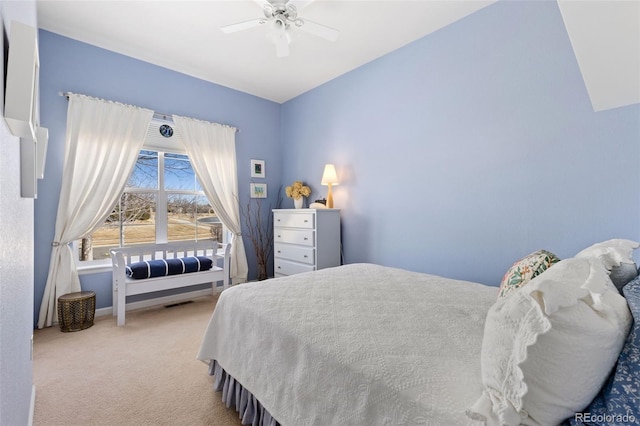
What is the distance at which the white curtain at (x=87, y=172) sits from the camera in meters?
2.72

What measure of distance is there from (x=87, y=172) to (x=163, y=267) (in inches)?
49.2

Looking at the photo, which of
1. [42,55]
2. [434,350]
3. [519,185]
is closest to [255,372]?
[434,350]

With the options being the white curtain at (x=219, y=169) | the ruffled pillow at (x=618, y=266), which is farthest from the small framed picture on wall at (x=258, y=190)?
the ruffled pillow at (x=618, y=266)

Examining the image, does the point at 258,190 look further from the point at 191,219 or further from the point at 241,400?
the point at 241,400

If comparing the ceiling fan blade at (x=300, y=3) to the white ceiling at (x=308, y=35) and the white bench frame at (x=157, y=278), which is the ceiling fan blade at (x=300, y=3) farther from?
the white bench frame at (x=157, y=278)

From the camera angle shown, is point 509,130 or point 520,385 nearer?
point 520,385

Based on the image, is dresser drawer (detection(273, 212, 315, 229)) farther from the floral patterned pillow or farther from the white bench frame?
the floral patterned pillow

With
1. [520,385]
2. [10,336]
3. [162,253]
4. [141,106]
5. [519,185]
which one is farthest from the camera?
[162,253]

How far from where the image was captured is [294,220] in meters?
3.55

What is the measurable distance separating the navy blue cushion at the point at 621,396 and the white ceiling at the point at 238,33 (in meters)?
2.70

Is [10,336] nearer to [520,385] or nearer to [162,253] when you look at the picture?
[520,385]

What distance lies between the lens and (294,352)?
3.85 ft

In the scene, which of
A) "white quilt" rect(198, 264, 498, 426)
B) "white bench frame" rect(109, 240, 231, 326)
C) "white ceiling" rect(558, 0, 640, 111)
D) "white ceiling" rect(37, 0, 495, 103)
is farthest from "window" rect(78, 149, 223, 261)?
"white ceiling" rect(558, 0, 640, 111)

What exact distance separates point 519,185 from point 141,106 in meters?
3.95
